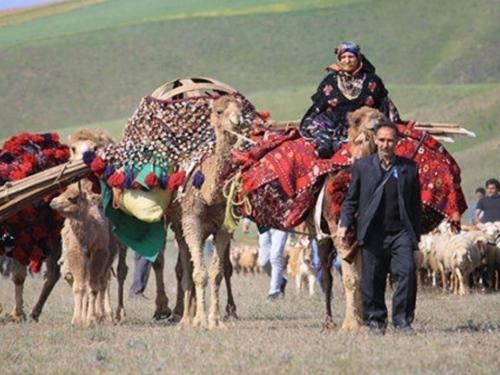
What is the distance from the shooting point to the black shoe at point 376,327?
14452mm

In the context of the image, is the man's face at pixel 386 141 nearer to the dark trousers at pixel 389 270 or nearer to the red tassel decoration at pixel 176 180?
the dark trousers at pixel 389 270

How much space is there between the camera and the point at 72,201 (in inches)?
691

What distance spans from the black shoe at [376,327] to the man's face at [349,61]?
260 centimetres

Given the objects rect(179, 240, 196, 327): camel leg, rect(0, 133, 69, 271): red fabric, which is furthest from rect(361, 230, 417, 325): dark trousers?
rect(0, 133, 69, 271): red fabric

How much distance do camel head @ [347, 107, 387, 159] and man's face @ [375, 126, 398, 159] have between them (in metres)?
0.61

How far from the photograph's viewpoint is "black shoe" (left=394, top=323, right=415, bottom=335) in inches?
560

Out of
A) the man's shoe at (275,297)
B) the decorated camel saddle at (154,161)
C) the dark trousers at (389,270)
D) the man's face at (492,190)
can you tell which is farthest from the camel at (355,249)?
the man's face at (492,190)

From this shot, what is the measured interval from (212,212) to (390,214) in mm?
3051

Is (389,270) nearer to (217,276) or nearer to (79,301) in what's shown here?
(217,276)

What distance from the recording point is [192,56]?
3634 inches

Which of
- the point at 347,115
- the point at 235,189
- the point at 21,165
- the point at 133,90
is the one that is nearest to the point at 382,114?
the point at 347,115

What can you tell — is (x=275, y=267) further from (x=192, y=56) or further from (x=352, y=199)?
(x=192, y=56)

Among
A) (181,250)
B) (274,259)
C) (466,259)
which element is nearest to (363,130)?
(181,250)

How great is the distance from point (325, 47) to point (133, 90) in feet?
37.2
